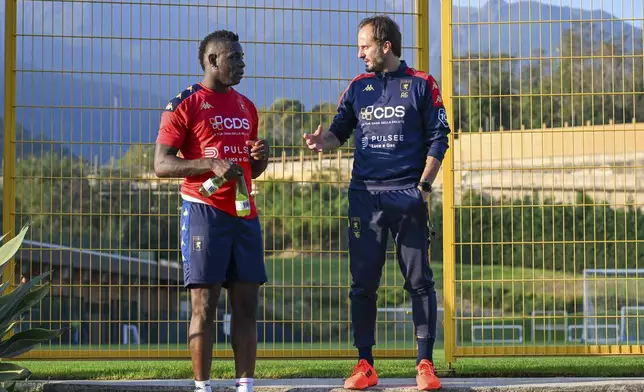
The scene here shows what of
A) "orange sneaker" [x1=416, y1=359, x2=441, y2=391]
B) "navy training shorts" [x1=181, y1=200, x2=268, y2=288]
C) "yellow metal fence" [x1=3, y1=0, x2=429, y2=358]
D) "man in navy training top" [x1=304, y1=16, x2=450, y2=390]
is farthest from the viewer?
"yellow metal fence" [x1=3, y1=0, x2=429, y2=358]

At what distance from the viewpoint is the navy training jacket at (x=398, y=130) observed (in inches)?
227

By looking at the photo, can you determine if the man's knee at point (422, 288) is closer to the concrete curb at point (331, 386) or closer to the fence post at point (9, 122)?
the concrete curb at point (331, 386)

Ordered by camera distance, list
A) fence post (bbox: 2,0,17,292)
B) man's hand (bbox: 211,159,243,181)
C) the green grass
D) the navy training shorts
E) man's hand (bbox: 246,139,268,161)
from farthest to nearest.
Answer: fence post (bbox: 2,0,17,292) < the green grass < man's hand (bbox: 246,139,268,161) < the navy training shorts < man's hand (bbox: 211,159,243,181)

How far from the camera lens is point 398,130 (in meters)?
5.77

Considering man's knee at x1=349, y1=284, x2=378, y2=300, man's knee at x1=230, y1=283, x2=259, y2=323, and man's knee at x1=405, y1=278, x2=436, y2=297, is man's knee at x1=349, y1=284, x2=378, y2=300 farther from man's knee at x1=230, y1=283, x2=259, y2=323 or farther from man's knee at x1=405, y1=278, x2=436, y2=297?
man's knee at x1=230, y1=283, x2=259, y2=323

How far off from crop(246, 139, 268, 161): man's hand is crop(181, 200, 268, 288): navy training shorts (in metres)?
0.34

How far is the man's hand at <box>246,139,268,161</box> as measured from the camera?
17.8 ft

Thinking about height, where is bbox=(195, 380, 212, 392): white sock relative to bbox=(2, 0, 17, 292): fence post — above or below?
below

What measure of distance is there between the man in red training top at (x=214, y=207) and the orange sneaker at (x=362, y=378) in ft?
1.94

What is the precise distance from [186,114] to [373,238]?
124 cm

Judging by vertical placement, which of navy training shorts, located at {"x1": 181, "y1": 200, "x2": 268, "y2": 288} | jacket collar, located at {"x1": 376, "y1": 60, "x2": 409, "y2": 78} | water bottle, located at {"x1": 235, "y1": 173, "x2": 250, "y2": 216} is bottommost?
navy training shorts, located at {"x1": 181, "y1": 200, "x2": 268, "y2": 288}

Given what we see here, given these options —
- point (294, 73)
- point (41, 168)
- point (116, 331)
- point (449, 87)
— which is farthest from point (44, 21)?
point (449, 87)

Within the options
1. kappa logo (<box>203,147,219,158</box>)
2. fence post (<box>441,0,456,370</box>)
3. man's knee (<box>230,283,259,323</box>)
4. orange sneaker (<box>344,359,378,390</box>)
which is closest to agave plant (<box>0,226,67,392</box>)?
man's knee (<box>230,283,259,323</box>)

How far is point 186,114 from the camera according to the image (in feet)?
17.8
